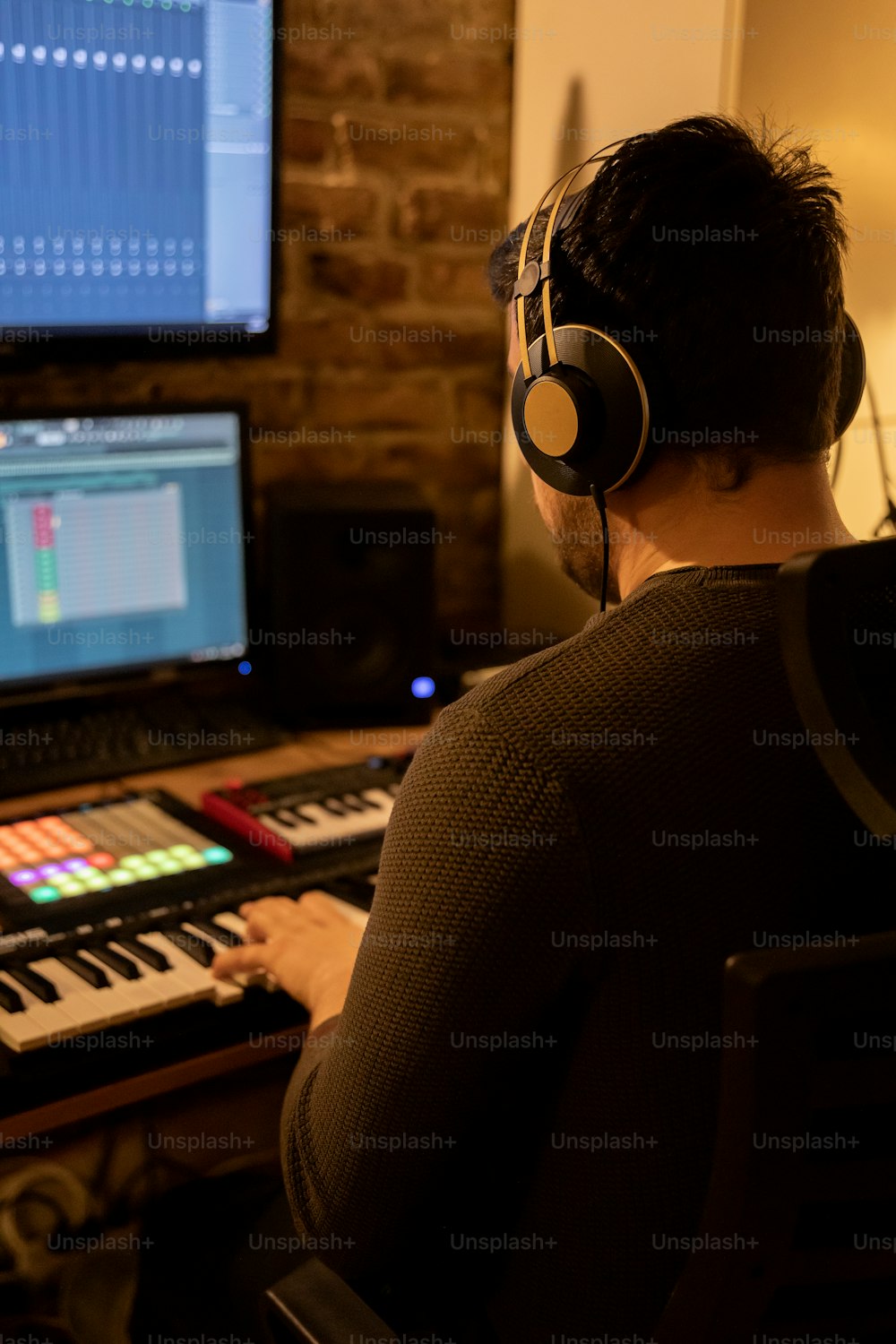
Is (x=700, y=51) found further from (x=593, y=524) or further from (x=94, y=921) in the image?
(x=94, y=921)

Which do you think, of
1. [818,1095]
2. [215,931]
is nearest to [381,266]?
[215,931]

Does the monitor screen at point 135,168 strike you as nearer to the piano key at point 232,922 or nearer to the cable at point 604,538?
the piano key at point 232,922

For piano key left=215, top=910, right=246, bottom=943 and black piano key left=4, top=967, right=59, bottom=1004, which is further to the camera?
piano key left=215, top=910, right=246, bottom=943

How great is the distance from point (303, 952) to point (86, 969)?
207mm

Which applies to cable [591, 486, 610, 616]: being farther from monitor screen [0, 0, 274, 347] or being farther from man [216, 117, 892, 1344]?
monitor screen [0, 0, 274, 347]

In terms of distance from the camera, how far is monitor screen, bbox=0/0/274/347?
5.47 ft

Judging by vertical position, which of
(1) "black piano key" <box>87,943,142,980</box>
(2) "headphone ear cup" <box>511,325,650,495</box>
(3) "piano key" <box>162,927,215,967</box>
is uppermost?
(2) "headphone ear cup" <box>511,325,650,495</box>

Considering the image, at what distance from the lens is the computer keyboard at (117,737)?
5.69ft

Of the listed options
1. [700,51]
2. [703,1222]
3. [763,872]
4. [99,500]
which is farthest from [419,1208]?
[700,51]

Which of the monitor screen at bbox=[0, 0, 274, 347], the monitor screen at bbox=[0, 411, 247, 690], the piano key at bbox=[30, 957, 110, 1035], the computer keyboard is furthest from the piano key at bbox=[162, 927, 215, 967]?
the monitor screen at bbox=[0, 0, 274, 347]

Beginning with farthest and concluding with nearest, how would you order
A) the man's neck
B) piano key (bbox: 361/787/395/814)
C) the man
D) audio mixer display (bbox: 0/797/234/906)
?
piano key (bbox: 361/787/395/814), audio mixer display (bbox: 0/797/234/906), the man's neck, the man

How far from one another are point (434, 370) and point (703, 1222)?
1.67 metres

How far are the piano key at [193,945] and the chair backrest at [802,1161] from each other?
604mm

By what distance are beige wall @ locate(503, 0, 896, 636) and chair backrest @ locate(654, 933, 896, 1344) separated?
1174 millimetres
